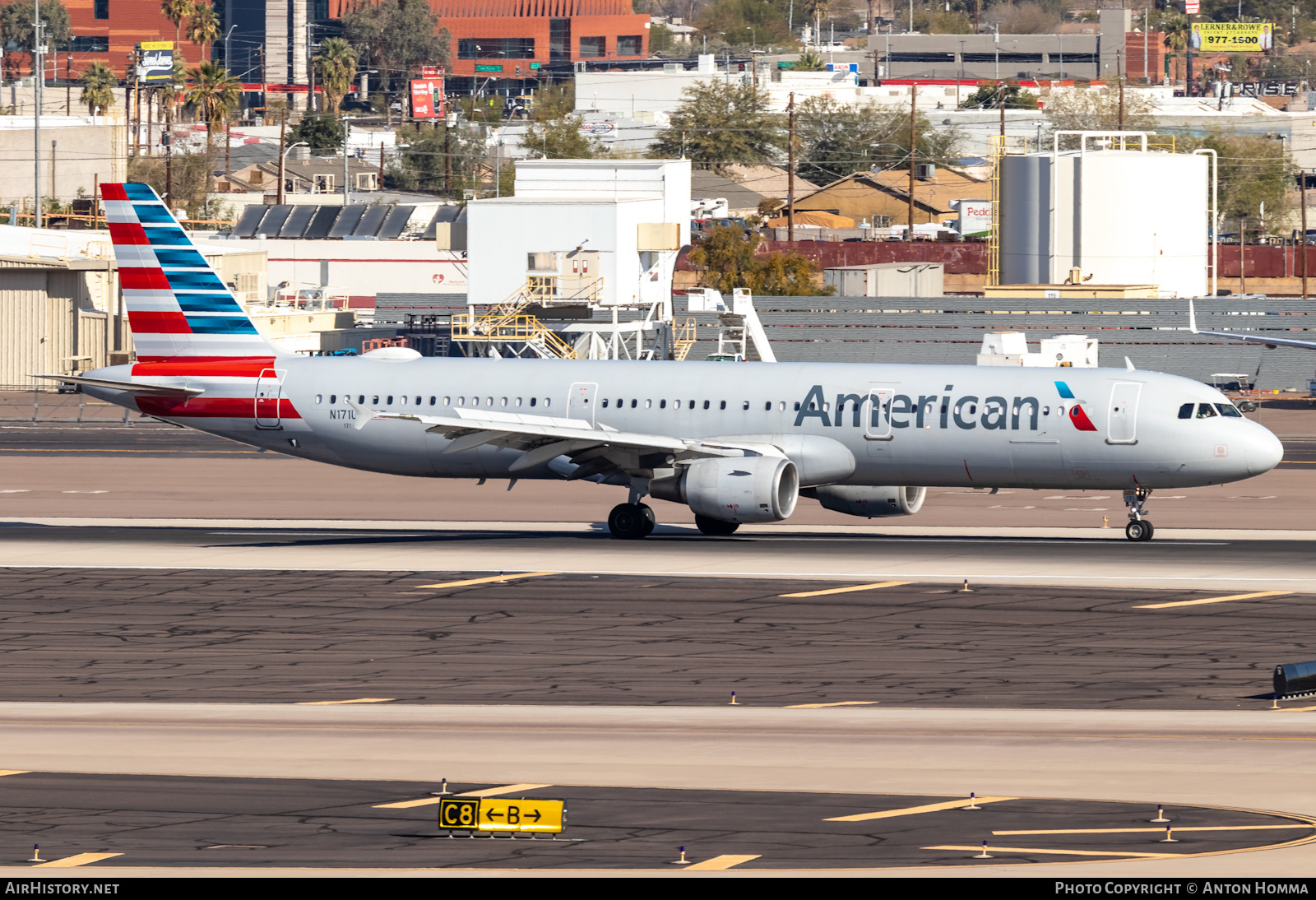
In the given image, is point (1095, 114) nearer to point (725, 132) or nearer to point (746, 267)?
point (725, 132)

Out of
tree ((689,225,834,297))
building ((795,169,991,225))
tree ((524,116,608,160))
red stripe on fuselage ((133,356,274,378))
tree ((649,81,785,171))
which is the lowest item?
red stripe on fuselage ((133,356,274,378))

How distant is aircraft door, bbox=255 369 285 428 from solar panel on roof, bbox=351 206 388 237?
76.1 metres

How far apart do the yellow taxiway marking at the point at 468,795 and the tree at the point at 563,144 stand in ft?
452

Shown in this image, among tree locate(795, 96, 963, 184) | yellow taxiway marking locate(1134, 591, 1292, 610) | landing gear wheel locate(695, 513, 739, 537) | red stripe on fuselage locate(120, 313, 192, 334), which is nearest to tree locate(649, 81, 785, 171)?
tree locate(795, 96, 963, 184)

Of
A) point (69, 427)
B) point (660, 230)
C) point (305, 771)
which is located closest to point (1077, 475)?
point (305, 771)

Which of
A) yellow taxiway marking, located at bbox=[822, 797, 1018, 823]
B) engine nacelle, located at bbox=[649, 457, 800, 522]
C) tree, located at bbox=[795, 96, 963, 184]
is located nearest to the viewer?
yellow taxiway marking, located at bbox=[822, 797, 1018, 823]

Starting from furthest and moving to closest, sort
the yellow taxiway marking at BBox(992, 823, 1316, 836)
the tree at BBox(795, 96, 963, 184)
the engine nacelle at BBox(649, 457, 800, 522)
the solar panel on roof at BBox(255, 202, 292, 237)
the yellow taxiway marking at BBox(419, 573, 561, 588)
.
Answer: the tree at BBox(795, 96, 963, 184) → the solar panel on roof at BBox(255, 202, 292, 237) → the engine nacelle at BBox(649, 457, 800, 522) → the yellow taxiway marking at BBox(419, 573, 561, 588) → the yellow taxiway marking at BBox(992, 823, 1316, 836)

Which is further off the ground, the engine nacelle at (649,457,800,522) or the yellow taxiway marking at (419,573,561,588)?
the engine nacelle at (649,457,800,522)

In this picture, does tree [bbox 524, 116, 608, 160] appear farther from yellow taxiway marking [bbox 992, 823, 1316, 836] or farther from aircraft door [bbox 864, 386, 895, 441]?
yellow taxiway marking [bbox 992, 823, 1316, 836]

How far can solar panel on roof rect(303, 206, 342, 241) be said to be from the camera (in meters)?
120

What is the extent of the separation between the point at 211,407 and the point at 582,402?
9.33 meters

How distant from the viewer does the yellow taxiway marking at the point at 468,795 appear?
19828mm

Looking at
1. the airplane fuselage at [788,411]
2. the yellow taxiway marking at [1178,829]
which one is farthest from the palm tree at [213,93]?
the yellow taxiway marking at [1178,829]

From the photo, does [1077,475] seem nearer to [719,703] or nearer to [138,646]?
[719,703]
